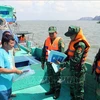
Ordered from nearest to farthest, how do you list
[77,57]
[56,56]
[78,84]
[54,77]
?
[77,57]
[78,84]
[56,56]
[54,77]

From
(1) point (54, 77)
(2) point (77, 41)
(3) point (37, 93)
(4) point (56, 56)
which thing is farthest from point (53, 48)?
(3) point (37, 93)

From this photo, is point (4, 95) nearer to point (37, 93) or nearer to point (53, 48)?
point (53, 48)

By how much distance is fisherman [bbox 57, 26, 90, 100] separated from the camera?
2.75 m

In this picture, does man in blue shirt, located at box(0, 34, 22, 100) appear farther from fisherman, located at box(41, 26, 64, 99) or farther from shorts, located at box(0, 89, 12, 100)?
fisherman, located at box(41, 26, 64, 99)

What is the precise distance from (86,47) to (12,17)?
365 inches

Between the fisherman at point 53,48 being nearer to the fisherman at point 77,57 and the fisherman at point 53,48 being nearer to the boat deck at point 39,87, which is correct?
the boat deck at point 39,87

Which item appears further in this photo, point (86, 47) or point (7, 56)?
point (86, 47)

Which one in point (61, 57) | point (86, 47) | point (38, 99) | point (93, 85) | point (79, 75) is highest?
point (86, 47)

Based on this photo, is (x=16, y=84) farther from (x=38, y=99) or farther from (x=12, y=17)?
(x=12, y=17)

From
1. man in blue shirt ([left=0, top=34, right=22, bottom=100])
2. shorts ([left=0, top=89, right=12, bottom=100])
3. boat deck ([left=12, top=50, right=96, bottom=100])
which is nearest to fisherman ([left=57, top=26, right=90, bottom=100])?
boat deck ([left=12, top=50, right=96, bottom=100])

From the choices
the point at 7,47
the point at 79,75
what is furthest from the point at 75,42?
the point at 7,47

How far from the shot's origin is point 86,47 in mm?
2809

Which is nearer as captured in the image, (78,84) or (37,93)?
(78,84)

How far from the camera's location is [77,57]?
9.05 ft
